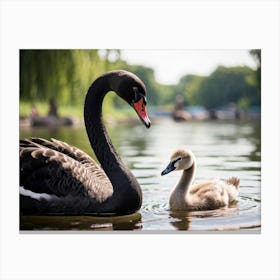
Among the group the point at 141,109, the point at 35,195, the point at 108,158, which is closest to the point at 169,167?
the point at 108,158

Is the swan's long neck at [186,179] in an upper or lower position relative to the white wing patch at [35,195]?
upper

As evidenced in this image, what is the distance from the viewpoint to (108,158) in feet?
29.8

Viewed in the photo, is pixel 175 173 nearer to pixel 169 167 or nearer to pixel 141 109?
pixel 169 167

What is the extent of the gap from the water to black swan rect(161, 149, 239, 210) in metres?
0.08

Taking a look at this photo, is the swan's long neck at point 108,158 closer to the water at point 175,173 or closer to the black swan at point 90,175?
the black swan at point 90,175

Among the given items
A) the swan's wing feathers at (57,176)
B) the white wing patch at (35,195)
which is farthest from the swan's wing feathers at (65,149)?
the white wing patch at (35,195)

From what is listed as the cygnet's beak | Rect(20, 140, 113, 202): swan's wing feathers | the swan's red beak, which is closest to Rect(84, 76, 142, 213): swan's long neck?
Rect(20, 140, 113, 202): swan's wing feathers

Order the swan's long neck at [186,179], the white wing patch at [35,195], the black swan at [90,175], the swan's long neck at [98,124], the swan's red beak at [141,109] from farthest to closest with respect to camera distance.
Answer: the swan's long neck at [186,179], the swan's long neck at [98,124], the white wing patch at [35,195], the black swan at [90,175], the swan's red beak at [141,109]

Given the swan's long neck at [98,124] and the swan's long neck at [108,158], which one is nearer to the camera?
the swan's long neck at [108,158]

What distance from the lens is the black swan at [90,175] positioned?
8844 millimetres

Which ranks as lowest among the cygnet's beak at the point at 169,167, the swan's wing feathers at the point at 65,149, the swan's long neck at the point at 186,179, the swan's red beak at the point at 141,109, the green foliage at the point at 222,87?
the swan's long neck at the point at 186,179
